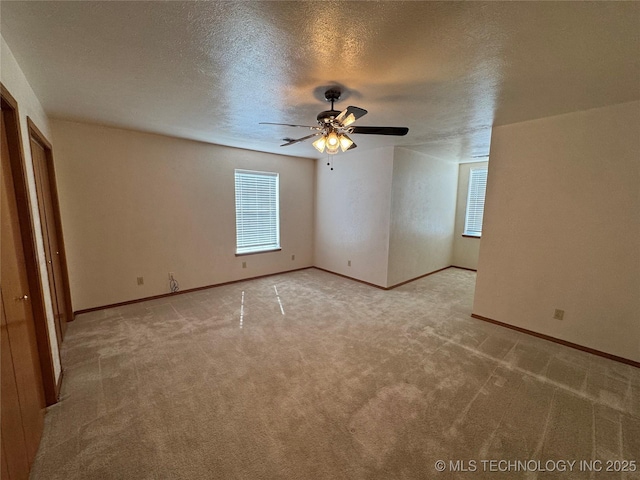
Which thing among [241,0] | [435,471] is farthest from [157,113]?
[435,471]

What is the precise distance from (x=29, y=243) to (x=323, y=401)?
228 cm

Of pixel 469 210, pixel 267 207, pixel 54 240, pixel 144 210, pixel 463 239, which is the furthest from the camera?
pixel 463 239

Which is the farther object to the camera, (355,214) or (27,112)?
(355,214)

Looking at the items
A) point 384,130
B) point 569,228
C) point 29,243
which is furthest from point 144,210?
point 569,228

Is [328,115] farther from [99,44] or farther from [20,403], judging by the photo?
[20,403]

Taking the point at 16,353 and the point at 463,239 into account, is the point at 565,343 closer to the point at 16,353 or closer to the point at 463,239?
the point at 463,239

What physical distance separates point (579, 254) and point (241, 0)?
357 cm

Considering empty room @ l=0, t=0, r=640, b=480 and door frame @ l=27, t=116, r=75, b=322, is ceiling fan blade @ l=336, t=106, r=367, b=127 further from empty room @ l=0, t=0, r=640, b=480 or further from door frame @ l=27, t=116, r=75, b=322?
door frame @ l=27, t=116, r=75, b=322

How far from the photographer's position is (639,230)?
2367 millimetres

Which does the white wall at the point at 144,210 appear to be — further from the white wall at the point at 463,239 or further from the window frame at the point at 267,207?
the white wall at the point at 463,239

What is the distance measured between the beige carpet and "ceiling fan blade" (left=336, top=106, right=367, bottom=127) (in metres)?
2.06

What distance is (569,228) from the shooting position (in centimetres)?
→ 272

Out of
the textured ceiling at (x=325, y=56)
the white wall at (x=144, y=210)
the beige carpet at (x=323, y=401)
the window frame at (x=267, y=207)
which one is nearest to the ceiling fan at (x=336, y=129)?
the textured ceiling at (x=325, y=56)

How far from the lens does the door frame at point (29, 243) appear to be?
1.66 m
